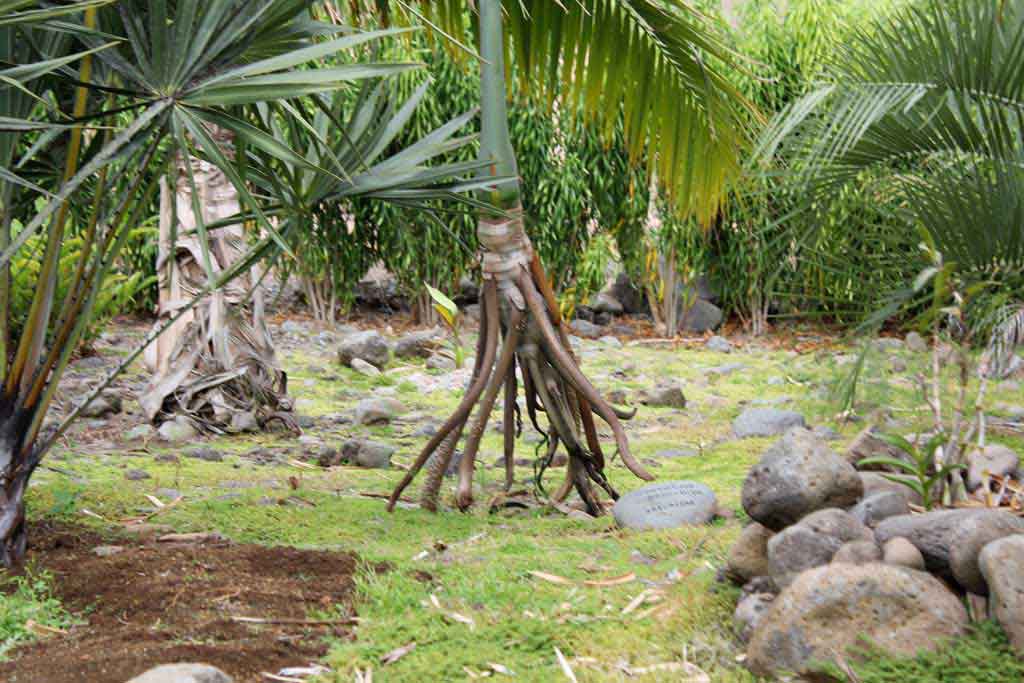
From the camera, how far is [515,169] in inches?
171

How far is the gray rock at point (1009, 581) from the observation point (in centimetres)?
250

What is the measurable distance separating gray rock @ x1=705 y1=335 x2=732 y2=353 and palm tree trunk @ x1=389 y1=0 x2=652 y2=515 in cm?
564

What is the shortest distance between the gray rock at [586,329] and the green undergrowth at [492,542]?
3.36m

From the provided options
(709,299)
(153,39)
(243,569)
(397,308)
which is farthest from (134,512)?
(709,299)

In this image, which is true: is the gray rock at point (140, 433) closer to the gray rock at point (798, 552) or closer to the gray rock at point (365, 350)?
the gray rock at point (365, 350)

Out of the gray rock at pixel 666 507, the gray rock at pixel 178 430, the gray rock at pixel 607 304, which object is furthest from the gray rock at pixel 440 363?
the gray rock at pixel 666 507

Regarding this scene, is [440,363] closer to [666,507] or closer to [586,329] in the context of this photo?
[586,329]

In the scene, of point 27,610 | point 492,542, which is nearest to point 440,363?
point 492,542

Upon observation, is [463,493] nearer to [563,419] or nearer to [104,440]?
[563,419]

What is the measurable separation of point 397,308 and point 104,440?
223 inches

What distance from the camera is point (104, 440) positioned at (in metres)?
5.75

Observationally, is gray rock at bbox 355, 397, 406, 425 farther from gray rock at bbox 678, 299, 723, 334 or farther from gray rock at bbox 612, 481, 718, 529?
gray rock at bbox 678, 299, 723, 334

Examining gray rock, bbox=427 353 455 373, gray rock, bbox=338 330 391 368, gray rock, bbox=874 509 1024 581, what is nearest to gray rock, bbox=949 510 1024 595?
gray rock, bbox=874 509 1024 581

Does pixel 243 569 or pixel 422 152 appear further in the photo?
pixel 422 152
